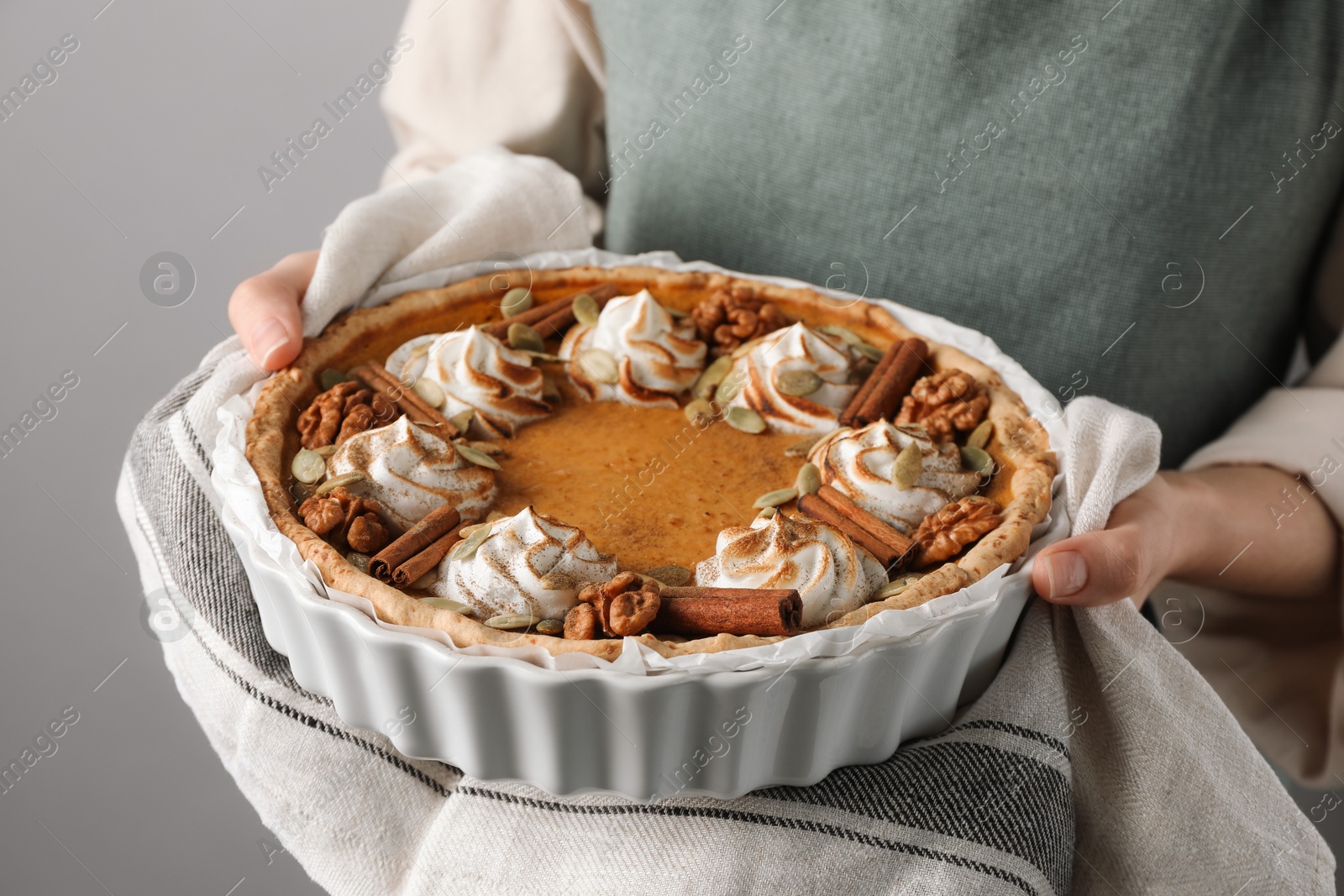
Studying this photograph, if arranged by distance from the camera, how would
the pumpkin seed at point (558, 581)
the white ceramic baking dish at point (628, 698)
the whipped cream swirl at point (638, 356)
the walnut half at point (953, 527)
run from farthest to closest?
the whipped cream swirl at point (638, 356), the walnut half at point (953, 527), the pumpkin seed at point (558, 581), the white ceramic baking dish at point (628, 698)

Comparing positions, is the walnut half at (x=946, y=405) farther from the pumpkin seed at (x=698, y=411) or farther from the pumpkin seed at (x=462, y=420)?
the pumpkin seed at (x=462, y=420)

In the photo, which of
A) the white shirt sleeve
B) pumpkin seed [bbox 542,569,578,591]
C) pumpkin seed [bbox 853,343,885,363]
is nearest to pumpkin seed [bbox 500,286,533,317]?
the white shirt sleeve

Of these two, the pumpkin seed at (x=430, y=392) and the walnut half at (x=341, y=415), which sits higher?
the walnut half at (x=341, y=415)

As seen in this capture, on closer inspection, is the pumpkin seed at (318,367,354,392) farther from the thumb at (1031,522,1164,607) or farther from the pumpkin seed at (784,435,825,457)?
the thumb at (1031,522,1164,607)

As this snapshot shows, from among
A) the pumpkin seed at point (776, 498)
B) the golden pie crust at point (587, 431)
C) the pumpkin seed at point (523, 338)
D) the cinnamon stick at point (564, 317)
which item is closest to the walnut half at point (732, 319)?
the golden pie crust at point (587, 431)

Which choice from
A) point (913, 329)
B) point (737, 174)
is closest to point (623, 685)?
point (913, 329)

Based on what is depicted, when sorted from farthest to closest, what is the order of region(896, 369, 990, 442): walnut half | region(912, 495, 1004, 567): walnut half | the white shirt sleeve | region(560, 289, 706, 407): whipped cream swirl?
the white shirt sleeve < region(560, 289, 706, 407): whipped cream swirl < region(896, 369, 990, 442): walnut half < region(912, 495, 1004, 567): walnut half
